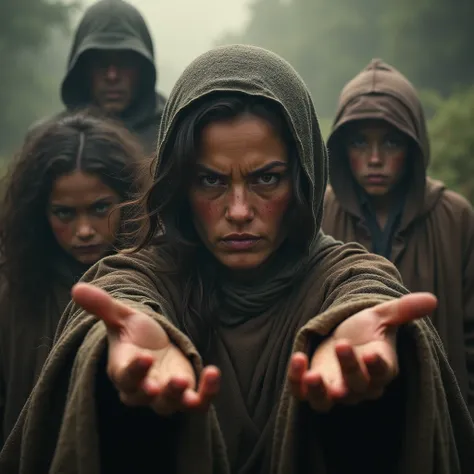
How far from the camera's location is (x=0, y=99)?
24.3 meters

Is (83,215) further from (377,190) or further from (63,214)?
(377,190)

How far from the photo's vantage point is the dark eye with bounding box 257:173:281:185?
236 cm

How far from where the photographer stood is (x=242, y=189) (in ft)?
7.64

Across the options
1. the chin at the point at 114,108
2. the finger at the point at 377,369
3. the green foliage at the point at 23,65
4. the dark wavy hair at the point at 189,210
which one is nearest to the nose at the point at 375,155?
the chin at the point at 114,108

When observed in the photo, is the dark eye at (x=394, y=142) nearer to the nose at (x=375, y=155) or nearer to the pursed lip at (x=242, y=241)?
the nose at (x=375, y=155)

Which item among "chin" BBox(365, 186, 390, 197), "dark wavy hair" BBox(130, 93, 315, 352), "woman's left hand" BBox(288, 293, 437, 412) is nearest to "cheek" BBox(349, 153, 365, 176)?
"chin" BBox(365, 186, 390, 197)

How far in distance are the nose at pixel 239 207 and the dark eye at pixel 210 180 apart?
59mm

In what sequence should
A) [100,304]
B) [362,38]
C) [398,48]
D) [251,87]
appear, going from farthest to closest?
[362,38] < [398,48] < [251,87] < [100,304]

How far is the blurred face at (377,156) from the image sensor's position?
4.69m

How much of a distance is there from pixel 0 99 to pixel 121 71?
67.5 feet

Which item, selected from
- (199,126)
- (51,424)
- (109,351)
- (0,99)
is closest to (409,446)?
(109,351)

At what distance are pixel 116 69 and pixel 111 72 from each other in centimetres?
5

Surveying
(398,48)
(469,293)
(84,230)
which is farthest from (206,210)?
(398,48)

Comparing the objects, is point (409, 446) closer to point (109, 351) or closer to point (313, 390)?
point (313, 390)
